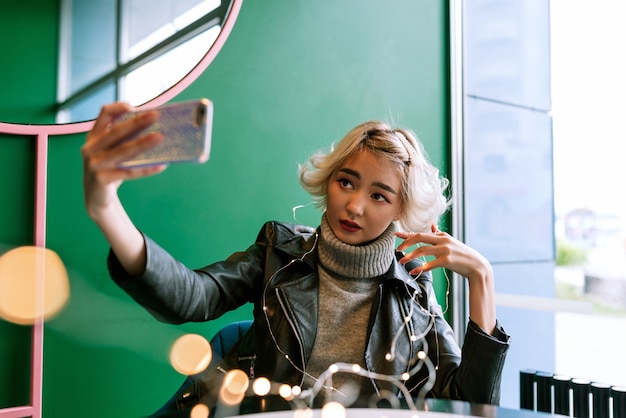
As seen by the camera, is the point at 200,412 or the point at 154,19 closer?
the point at 200,412

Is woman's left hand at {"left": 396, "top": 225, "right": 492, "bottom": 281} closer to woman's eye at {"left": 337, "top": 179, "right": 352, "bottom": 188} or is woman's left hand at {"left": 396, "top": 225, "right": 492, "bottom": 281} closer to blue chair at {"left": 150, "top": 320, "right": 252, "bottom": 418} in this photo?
woman's eye at {"left": 337, "top": 179, "right": 352, "bottom": 188}

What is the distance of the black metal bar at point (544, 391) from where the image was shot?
4.85 ft

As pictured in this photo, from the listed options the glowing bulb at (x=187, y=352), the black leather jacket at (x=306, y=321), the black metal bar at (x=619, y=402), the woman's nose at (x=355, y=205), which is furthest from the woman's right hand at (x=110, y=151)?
the black metal bar at (x=619, y=402)

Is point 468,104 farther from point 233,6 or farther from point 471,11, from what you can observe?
point 233,6

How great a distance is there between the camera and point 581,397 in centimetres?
139

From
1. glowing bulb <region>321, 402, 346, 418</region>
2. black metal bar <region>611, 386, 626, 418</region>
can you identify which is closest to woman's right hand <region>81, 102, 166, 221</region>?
glowing bulb <region>321, 402, 346, 418</region>

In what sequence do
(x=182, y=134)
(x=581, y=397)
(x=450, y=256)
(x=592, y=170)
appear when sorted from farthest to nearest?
(x=592, y=170) < (x=581, y=397) < (x=450, y=256) < (x=182, y=134)

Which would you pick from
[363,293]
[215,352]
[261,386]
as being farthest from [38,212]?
[363,293]

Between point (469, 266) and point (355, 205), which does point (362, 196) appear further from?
point (469, 266)

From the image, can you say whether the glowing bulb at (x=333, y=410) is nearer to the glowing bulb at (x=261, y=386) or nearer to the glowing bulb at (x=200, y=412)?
the glowing bulb at (x=200, y=412)

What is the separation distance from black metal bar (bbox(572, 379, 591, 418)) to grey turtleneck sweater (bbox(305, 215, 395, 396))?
1.81ft

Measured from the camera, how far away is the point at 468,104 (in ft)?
7.38

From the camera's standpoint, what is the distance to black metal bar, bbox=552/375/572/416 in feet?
4.69

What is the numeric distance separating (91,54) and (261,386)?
0.79m
